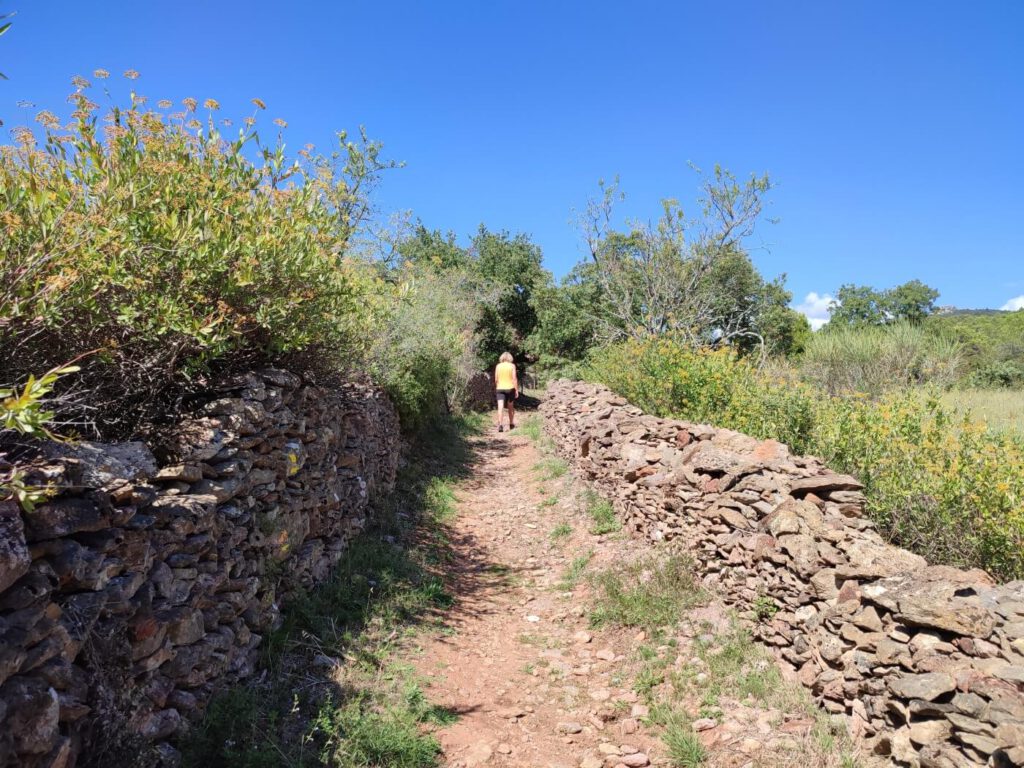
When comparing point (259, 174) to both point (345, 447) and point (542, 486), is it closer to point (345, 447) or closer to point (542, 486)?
point (345, 447)

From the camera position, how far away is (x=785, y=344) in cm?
2300

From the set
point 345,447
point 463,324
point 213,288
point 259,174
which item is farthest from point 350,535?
point 463,324

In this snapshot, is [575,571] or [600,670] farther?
[575,571]

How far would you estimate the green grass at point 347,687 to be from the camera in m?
3.15

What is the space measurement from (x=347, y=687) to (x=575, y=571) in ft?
9.89

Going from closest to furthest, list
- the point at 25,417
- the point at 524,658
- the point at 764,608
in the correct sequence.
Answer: the point at 25,417, the point at 764,608, the point at 524,658

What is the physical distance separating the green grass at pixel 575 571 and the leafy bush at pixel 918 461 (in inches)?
96.2

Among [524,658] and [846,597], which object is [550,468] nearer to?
[524,658]

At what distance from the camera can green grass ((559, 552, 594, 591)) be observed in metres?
6.12

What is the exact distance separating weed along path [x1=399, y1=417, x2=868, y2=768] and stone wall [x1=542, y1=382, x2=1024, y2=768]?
9.3 inches

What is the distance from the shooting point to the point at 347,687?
3.89 meters

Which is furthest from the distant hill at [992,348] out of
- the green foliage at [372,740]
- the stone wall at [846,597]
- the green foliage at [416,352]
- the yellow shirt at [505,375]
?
the green foliage at [372,740]

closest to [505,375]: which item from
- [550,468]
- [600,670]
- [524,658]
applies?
[550,468]

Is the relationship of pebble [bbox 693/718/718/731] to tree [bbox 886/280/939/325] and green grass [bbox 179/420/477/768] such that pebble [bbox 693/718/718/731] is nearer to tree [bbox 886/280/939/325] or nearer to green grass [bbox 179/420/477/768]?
green grass [bbox 179/420/477/768]
